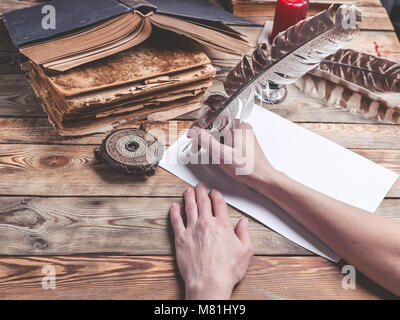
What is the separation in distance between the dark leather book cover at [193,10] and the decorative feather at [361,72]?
30 cm

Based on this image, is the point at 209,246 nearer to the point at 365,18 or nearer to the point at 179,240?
the point at 179,240

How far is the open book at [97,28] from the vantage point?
1.07 metres

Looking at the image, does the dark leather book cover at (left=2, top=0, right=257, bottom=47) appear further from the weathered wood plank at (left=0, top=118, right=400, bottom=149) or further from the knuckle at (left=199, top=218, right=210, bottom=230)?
the knuckle at (left=199, top=218, right=210, bottom=230)

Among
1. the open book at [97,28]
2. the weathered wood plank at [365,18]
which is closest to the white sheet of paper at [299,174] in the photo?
the open book at [97,28]

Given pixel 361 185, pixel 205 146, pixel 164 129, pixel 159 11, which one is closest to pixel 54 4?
pixel 159 11

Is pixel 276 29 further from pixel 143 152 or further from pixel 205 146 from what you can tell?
pixel 143 152

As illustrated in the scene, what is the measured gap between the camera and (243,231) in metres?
0.98

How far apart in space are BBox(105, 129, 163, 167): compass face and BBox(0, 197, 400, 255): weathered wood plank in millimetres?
104

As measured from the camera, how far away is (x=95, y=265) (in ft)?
3.02

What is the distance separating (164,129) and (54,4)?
505 mm

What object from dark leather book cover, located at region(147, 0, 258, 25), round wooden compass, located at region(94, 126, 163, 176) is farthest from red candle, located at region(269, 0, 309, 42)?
round wooden compass, located at region(94, 126, 163, 176)

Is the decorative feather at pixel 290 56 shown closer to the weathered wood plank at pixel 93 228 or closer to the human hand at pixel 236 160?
the human hand at pixel 236 160

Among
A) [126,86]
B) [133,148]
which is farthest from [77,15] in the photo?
[133,148]

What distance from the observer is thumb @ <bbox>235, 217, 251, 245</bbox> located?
96 cm
